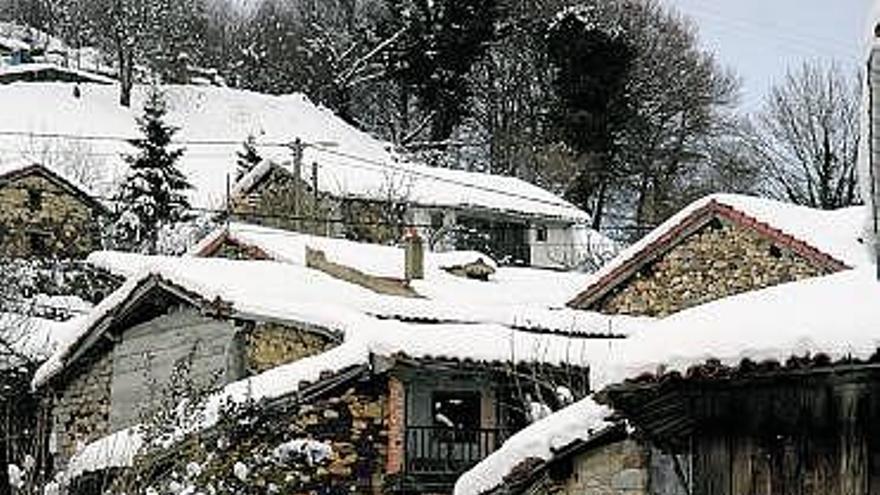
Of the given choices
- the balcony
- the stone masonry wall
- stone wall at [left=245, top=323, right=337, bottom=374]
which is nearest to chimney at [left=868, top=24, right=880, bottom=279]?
the stone masonry wall

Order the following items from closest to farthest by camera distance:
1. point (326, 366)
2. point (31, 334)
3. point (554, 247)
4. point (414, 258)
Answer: point (326, 366) → point (414, 258) → point (31, 334) → point (554, 247)

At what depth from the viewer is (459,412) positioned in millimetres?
21094

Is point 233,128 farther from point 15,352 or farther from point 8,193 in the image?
point 15,352

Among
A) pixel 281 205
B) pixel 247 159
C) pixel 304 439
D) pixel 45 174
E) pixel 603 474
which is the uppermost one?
pixel 247 159

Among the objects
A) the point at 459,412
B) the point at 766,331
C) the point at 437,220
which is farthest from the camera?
the point at 437,220

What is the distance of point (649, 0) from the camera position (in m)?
61.0

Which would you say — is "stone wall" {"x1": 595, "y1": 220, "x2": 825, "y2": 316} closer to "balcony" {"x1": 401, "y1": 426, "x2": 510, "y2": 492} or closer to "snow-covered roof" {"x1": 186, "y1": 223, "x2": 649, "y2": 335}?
"snow-covered roof" {"x1": 186, "y1": 223, "x2": 649, "y2": 335}

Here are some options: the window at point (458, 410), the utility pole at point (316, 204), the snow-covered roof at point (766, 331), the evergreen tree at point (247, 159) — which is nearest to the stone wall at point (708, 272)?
the window at point (458, 410)

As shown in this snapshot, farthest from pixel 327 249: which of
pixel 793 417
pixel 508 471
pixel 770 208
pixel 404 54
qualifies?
pixel 404 54

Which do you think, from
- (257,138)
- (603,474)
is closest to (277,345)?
(603,474)

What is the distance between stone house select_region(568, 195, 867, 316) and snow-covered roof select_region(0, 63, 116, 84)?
119ft

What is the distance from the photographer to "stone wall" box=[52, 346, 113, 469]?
24.7m

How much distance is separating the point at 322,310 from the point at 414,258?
234 inches

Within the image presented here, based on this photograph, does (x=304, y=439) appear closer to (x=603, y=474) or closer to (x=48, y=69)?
(x=603, y=474)
